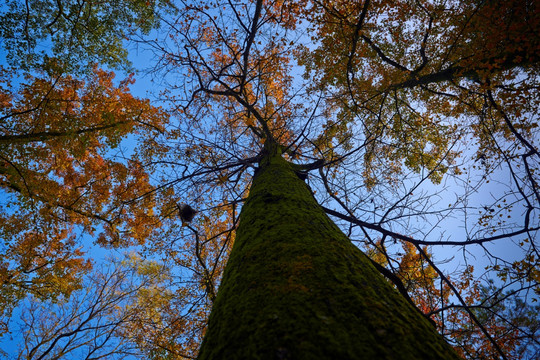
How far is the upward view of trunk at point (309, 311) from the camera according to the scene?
0.69 m

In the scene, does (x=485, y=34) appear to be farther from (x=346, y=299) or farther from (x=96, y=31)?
(x=96, y=31)

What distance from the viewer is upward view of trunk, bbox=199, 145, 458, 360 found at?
0.69 m

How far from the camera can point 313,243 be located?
1.38 metres

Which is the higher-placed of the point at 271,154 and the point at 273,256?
the point at 271,154

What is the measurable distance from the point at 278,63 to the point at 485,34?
5.41m

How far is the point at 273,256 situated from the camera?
4.16ft

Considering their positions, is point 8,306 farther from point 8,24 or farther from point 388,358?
point 388,358

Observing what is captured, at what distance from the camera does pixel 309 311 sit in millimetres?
818

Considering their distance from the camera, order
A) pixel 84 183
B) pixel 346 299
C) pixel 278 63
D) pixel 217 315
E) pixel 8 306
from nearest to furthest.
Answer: pixel 346 299
pixel 217 315
pixel 278 63
pixel 8 306
pixel 84 183

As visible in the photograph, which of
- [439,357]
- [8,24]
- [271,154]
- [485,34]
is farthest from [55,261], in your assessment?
[485,34]

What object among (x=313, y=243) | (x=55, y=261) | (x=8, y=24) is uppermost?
(x=8, y=24)

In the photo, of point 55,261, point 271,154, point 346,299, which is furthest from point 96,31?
point 346,299

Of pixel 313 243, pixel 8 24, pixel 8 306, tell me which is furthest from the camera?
pixel 8 306

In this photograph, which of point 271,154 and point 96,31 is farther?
point 96,31
